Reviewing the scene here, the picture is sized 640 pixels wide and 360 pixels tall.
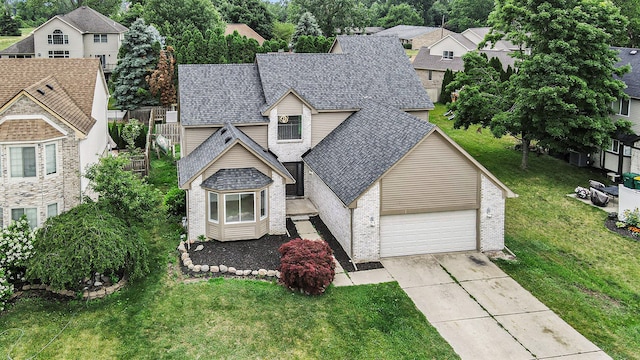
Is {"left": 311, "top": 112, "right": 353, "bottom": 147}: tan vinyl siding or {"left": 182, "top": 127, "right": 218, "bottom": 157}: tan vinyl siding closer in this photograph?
{"left": 182, "top": 127, "right": 218, "bottom": 157}: tan vinyl siding

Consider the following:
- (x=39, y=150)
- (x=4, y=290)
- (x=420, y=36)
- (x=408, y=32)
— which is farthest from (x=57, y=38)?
(x=408, y=32)

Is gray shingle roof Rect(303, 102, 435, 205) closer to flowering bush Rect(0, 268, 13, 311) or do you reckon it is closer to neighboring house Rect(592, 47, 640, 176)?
flowering bush Rect(0, 268, 13, 311)

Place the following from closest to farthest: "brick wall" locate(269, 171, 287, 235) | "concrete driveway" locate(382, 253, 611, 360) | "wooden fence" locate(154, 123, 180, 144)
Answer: "concrete driveway" locate(382, 253, 611, 360) < "brick wall" locate(269, 171, 287, 235) < "wooden fence" locate(154, 123, 180, 144)

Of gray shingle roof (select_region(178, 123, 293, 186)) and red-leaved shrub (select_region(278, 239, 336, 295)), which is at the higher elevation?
gray shingle roof (select_region(178, 123, 293, 186))

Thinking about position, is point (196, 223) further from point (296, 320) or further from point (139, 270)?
point (296, 320)

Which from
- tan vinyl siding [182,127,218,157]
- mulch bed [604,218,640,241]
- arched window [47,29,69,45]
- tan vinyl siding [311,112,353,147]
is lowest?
mulch bed [604,218,640,241]

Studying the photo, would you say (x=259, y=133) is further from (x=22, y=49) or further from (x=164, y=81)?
(x=22, y=49)

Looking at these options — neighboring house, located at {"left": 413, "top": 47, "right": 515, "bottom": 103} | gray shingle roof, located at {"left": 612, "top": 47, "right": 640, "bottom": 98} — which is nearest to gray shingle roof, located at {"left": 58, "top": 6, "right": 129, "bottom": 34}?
neighboring house, located at {"left": 413, "top": 47, "right": 515, "bottom": 103}
